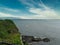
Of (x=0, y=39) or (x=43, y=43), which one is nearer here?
(x=0, y=39)

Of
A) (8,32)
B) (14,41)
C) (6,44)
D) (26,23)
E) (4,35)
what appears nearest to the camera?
(6,44)

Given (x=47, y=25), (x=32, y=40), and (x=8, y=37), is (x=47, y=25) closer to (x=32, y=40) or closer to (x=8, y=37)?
(x=32, y=40)

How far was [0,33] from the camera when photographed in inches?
914

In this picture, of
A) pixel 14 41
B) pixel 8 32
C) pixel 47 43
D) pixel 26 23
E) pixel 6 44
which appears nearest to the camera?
pixel 6 44

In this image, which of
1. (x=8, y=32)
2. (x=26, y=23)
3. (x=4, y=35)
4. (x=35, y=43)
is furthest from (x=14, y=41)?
(x=26, y=23)

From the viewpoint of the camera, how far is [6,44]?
2002 centimetres

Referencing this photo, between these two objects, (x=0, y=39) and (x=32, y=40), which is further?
(x=32, y=40)

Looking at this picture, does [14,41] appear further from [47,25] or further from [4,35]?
[47,25]

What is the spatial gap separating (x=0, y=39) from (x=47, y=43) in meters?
18.2

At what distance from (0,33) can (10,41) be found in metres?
2.42

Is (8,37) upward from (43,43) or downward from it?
upward

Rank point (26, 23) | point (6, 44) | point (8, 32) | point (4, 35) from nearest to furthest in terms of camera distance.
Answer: point (6, 44)
point (4, 35)
point (8, 32)
point (26, 23)

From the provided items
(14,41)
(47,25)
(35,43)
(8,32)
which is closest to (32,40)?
(35,43)

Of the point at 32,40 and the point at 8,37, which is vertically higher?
the point at 8,37
